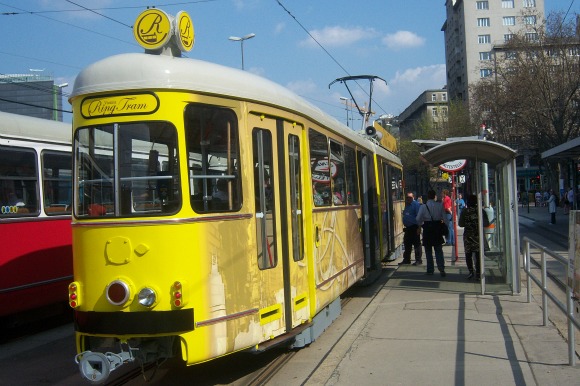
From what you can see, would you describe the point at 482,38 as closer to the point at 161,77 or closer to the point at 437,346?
the point at 437,346

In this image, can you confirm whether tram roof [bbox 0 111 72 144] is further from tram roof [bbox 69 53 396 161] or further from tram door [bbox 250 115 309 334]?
tram door [bbox 250 115 309 334]

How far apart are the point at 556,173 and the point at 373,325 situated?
1775 inches

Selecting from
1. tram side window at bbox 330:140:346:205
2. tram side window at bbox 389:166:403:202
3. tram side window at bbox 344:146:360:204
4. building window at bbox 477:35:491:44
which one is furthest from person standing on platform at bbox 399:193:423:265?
building window at bbox 477:35:491:44

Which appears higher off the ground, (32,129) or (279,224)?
(32,129)

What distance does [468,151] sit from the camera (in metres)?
11.0

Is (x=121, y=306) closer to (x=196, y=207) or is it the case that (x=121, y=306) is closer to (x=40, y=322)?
(x=196, y=207)

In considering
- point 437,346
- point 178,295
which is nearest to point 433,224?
point 437,346

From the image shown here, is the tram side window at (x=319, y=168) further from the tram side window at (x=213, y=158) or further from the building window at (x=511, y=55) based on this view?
the building window at (x=511, y=55)

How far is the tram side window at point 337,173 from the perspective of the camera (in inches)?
337

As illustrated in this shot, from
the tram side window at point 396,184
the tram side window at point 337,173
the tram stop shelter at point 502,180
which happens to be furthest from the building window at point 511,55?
the tram side window at point 337,173

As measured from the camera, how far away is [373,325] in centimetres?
855

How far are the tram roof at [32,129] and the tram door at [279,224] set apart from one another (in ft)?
14.4

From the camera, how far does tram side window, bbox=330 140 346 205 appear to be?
28.1 feet

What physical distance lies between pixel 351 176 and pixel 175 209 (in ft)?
16.7
